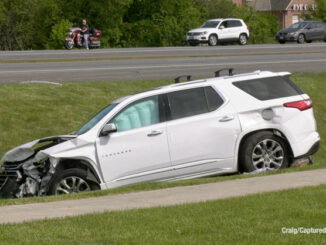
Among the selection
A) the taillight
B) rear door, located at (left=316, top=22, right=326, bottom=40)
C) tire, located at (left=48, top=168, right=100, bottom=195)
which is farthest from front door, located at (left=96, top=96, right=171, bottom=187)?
rear door, located at (left=316, top=22, right=326, bottom=40)

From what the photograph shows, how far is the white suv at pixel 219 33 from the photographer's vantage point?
154ft

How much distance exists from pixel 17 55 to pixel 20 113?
17.1 metres

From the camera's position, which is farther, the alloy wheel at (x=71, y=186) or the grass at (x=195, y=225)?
the alloy wheel at (x=71, y=186)

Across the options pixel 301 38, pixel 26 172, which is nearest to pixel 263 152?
pixel 26 172

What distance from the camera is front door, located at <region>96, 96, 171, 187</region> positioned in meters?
11.8

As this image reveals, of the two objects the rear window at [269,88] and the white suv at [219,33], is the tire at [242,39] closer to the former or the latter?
the white suv at [219,33]

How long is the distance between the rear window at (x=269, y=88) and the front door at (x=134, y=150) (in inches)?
60.7

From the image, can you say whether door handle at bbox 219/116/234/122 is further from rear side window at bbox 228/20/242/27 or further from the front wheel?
rear side window at bbox 228/20/242/27

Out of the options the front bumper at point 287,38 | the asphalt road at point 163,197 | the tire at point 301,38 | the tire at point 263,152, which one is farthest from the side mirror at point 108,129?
the tire at point 301,38

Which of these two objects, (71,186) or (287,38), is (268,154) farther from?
(287,38)

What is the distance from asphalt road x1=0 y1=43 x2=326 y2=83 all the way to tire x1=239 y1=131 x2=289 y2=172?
40.2 ft

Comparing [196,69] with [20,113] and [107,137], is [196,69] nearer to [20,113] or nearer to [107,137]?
[20,113]

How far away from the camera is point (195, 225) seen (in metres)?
8.39

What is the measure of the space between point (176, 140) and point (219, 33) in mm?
35790
